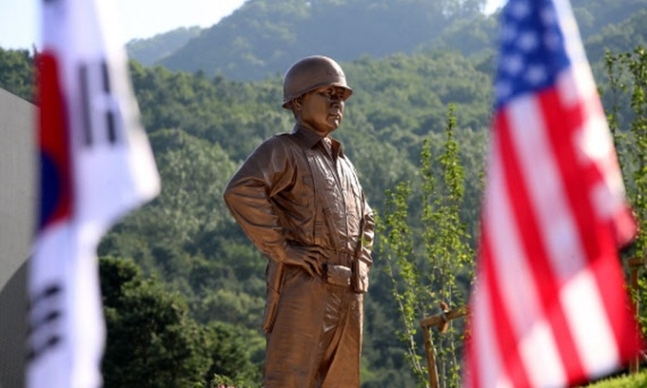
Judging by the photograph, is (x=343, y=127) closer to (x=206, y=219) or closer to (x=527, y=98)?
(x=206, y=219)

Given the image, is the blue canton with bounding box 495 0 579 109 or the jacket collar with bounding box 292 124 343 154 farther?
the jacket collar with bounding box 292 124 343 154

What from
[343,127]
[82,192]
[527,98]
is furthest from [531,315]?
[343,127]

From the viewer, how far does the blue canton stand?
407 cm

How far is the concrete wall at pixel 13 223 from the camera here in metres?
21.0

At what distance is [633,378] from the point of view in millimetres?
11938

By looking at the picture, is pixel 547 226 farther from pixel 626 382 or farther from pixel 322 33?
pixel 322 33

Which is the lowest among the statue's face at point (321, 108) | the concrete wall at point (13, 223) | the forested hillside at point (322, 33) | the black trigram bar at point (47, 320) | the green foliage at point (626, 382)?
the black trigram bar at point (47, 320)

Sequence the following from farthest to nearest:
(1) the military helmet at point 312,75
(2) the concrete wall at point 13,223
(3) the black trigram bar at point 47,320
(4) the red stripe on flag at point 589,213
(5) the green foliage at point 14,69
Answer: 1. (5) the green foliage at point 14,69
2. (2) the concrete wall at point 13,223
3. (1) the military helmet at point 312,75
4. (4) the red stripe on flag at point 589,213
5. (3) the black trigram bar at point 47,320

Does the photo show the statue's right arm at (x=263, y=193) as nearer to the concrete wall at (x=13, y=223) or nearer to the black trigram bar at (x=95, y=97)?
the black trigram bar at (x=95, y=97)

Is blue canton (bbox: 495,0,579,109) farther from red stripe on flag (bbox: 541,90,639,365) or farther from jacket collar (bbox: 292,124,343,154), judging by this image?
jacket collar (bbox: 292,124,343,154)

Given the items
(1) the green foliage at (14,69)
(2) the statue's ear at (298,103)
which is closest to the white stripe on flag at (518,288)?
(2) the statue's ear at (298,103)

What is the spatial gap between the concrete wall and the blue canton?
1708cm

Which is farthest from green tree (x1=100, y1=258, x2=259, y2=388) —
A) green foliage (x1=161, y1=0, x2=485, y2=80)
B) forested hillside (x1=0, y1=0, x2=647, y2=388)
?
green foliage (x1=161, y1=0, x2=485, y2=80)

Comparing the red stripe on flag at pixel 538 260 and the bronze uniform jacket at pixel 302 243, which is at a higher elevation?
the bronze uniform jacket at pixel 302 243
